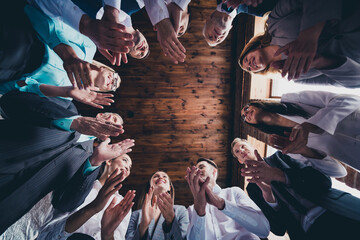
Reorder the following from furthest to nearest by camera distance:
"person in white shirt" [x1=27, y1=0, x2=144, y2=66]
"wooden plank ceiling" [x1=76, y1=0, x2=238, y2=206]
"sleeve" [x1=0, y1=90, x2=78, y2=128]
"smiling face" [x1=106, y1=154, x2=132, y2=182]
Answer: "wooden plank ceiling" [x1=76, y1=0, x2=238, y2=206] < "smiling face" [x1=106, y1=154, x2=132, y2=182] < "sleeve" [x1=0, y1=90, x2=78, y2=128] < "person in white shirt" [x1=27, y1=0, x2=144, y2=66]

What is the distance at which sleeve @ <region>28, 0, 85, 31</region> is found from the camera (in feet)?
3.85

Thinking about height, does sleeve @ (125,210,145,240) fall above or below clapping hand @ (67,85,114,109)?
below

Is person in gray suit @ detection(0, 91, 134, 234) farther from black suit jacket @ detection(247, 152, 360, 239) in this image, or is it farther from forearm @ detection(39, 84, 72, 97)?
black suit jacket @ detection(247, 152, 360, 239)

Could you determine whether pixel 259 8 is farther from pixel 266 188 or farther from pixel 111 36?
pixel 266 188

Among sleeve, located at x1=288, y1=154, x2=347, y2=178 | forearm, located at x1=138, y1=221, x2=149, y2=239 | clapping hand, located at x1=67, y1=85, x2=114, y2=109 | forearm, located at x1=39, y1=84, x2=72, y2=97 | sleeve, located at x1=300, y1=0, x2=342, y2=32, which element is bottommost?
forearm, located at x1=138, y1=221, x2=149, y2=239

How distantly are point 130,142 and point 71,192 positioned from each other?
0.90 metres

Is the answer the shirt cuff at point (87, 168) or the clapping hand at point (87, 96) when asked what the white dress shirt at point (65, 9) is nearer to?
the clapping hand at point (87, 96)

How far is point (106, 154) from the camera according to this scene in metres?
2.05

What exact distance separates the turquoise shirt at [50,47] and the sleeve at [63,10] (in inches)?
3.0

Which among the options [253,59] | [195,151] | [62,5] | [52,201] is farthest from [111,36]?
[195,151]

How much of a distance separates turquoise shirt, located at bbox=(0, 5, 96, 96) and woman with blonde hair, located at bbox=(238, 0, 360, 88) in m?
1.97

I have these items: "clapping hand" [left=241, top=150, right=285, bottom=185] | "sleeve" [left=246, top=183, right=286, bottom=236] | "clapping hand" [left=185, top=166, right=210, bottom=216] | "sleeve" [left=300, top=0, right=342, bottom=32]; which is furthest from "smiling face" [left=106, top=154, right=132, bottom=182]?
"sleeve" [left=300, top=0, right=342, bottom=32]

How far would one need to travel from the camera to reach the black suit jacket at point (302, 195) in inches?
55.2

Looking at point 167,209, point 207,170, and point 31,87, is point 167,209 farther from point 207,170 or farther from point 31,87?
point 31,87
